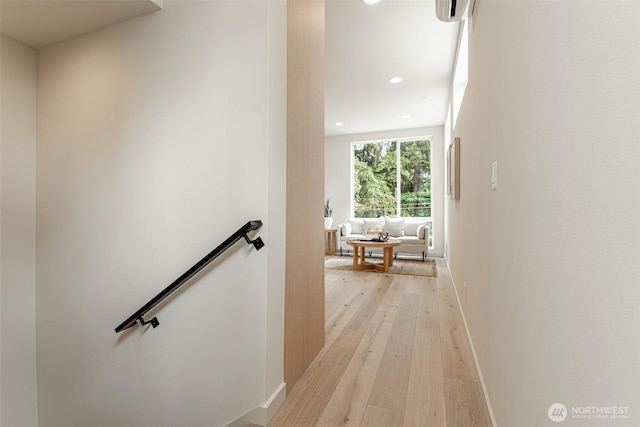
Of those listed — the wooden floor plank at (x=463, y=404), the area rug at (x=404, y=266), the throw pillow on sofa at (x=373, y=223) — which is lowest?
the wooden floor plank at (x=463, y=404)

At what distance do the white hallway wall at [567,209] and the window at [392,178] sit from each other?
5.90m

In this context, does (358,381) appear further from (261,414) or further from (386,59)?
(386,59)

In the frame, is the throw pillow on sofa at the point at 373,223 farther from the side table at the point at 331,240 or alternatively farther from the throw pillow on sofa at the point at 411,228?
the side table at the point at 331,240

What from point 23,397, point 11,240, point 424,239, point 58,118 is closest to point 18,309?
point 11,240

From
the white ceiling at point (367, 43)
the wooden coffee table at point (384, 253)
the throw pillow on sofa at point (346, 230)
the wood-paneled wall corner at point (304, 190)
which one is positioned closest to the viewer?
the wood-paneled wall corner at point (304, 190)

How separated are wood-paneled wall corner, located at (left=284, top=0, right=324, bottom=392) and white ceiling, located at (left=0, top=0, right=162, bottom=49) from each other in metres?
0.94

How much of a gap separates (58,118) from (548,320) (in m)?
3.30

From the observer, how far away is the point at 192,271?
1661mm

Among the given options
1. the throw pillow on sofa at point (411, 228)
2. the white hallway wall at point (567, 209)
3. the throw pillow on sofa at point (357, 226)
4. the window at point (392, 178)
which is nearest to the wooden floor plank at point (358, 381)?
the white hallway wall at point (567, 209)

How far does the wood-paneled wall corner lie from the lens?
1750 mm

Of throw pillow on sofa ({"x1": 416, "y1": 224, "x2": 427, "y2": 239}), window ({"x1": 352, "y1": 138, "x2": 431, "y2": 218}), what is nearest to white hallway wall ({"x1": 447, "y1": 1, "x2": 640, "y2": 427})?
throw pillow on sofa ({"x1": 416, "y1": 224, "x2": 427, "y2": 239})

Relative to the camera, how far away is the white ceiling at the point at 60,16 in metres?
1.88

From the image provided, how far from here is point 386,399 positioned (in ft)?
5.48

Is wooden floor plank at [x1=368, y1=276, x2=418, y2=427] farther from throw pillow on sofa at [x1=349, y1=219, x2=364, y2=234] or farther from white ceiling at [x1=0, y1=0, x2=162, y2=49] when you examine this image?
throw pillow on sofa at [x1=349, y1=219, x2=364, y2=234]
